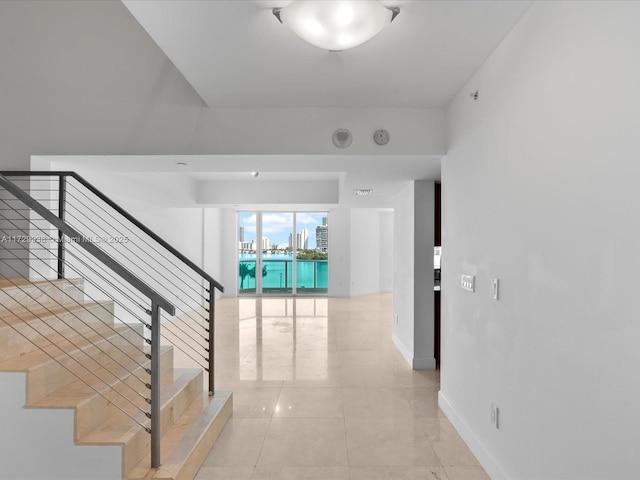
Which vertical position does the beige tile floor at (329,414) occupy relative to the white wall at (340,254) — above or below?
below

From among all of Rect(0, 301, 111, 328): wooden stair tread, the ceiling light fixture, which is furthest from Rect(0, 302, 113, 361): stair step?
the ceiling light fixture

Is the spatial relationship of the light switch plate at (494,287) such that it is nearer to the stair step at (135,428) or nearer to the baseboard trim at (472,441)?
the baseboard trim at (472,441)

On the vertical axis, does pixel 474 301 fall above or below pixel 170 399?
above

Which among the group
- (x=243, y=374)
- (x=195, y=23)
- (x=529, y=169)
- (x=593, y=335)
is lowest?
(x=243, y=374)

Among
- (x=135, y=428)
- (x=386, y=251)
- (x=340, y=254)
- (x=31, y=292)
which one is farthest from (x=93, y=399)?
(x=386, y=251)

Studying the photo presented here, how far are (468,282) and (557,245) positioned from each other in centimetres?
115

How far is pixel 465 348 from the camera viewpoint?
3.00 metres

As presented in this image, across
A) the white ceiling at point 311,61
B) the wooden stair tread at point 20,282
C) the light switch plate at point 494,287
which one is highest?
the white ceiling at point 311,61

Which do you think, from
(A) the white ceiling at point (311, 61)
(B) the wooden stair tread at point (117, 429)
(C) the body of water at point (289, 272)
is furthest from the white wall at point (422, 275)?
(C) the body of water at point (289, 272)

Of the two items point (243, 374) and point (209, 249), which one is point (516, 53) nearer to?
point (243, 374)

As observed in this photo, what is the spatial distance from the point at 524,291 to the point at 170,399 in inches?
93.4

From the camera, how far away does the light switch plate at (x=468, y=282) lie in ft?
9.29

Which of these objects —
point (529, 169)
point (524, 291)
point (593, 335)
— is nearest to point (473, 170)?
point (529, 169)

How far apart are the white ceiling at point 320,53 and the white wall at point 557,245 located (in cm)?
20
